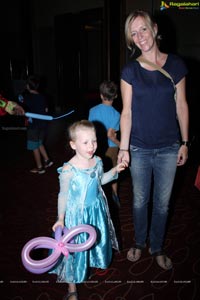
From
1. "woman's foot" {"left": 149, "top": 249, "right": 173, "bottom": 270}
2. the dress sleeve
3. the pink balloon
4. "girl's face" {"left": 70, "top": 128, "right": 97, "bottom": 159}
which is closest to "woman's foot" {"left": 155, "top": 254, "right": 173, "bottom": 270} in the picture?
"woman's foot" {"left": 149, "top": 249, "right": 173, "bottom": 270}

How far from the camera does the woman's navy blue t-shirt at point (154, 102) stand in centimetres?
175

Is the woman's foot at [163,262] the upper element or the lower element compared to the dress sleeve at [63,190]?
lower

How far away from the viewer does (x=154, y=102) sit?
1773mm

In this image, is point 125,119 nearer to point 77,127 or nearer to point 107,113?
point 77,127

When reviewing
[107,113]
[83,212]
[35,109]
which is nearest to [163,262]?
[83,212]

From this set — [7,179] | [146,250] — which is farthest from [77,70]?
[146,250]

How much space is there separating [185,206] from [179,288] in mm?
1288

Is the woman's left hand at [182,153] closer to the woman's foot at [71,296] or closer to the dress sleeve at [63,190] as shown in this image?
the dress sleeve at [63,190]

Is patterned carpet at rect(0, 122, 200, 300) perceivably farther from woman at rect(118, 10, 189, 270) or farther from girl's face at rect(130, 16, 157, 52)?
girl's face at rect(130, 16, 157, 52)

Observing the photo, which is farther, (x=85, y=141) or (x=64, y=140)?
(x=64, y=140)

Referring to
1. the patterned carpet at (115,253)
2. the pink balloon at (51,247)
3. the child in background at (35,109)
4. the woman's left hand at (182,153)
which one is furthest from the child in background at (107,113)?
the child in background at (35,109)

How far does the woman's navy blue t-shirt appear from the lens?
1.75m

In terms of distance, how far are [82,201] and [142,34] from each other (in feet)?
3.50

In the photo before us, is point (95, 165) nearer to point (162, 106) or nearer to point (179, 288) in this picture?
point (162, 106)
